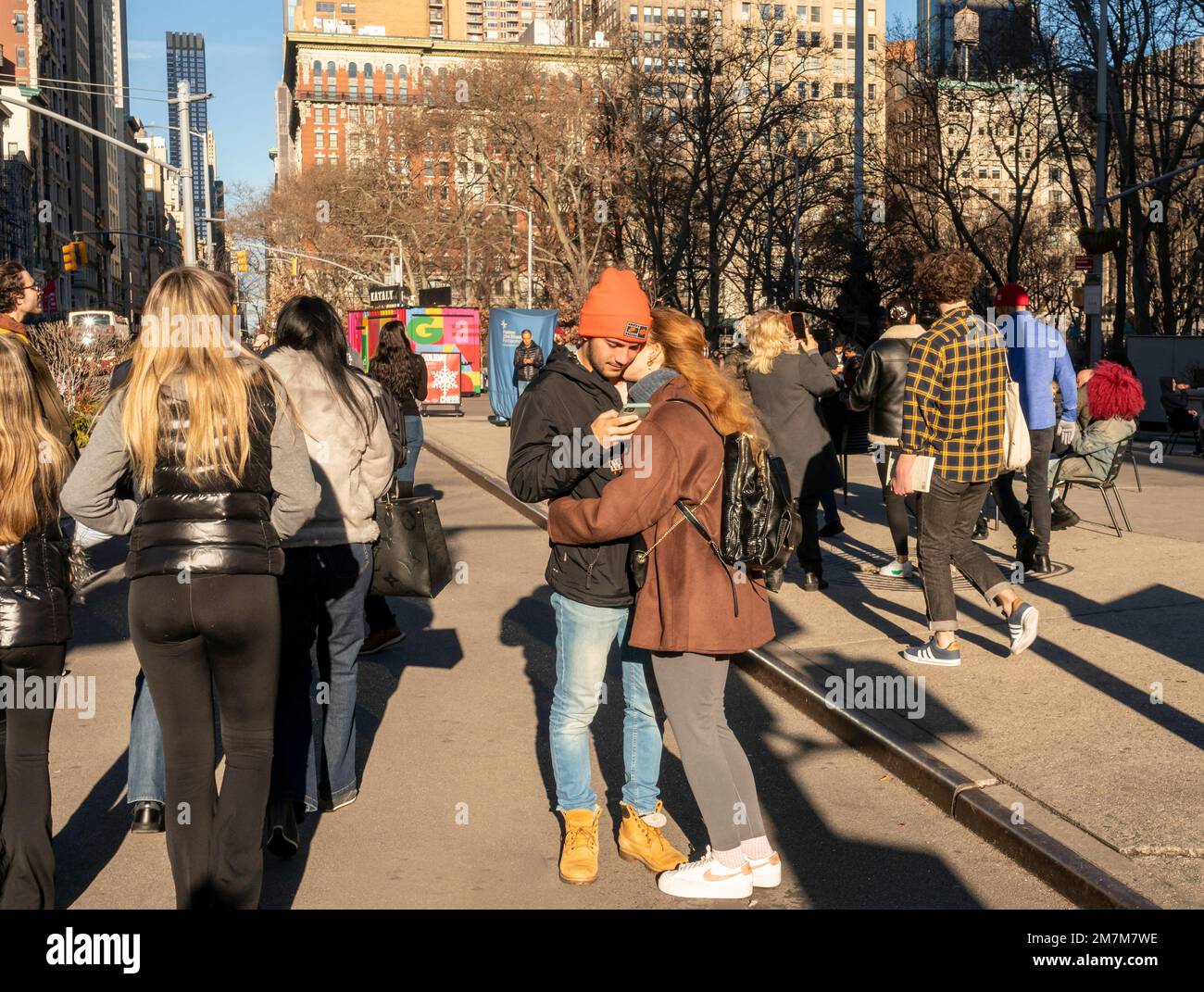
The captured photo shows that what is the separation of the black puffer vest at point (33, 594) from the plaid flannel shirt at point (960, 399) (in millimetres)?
4290

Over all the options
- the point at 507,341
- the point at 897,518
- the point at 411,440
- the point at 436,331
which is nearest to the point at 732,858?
the point at 897,518

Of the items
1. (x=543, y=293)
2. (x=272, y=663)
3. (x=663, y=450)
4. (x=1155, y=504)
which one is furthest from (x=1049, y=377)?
(x=543, y=293)

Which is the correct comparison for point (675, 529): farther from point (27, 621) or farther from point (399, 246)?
point (399, 246)

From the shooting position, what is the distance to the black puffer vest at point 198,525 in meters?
3.70

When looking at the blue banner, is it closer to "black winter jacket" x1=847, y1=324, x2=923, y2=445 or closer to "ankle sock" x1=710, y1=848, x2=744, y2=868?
"black winter jacket" x1=847, y1=324, x2=923, y2=445

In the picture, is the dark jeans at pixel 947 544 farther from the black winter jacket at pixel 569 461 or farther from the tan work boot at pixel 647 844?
the black winter jacket at pixel 569 461

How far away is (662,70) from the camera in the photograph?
41250mm

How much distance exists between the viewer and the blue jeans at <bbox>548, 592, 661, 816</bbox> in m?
4.51

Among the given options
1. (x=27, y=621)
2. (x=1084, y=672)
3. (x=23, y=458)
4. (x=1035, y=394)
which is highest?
(x=1035, y=394)

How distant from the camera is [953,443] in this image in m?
6.84

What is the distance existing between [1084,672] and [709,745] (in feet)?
10.6

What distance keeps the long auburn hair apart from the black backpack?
4cm

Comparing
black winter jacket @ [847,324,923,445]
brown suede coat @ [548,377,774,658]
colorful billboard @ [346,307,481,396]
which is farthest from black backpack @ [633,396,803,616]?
colorful billboard @ [346,307,481,396]
